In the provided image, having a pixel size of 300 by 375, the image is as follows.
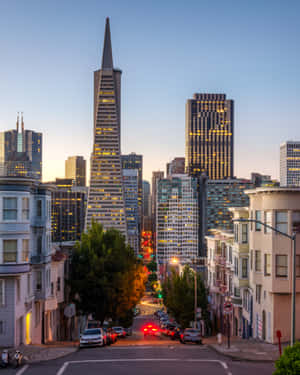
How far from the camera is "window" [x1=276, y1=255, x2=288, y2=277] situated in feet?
133

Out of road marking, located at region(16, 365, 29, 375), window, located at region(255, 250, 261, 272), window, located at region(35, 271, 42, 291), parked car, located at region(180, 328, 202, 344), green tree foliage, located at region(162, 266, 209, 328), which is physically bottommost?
green tree foliage, located at region(162, 266, 209, 328)

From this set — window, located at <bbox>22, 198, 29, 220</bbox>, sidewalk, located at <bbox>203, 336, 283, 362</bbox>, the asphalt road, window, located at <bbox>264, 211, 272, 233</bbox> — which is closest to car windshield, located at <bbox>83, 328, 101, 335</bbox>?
the asphalt road

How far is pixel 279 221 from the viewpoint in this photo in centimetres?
4081

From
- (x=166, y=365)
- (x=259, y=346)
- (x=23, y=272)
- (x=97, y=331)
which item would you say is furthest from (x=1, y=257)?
(x=259, y=346)

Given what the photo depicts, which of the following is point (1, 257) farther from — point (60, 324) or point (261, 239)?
point (60, 324)

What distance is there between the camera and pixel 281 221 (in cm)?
4078

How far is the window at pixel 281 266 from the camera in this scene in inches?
1601

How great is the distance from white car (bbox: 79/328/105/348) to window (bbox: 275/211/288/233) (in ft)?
46.7

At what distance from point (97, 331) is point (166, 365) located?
41.3ft

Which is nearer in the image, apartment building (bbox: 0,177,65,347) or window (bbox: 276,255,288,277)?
apartment building (bbox: 0,177,65,347)

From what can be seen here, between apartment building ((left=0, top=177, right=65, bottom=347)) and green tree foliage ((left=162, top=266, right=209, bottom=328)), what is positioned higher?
apartment building ((left=0, top=177, right=65, bottom=347))

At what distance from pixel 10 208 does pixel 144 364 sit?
15347 mm

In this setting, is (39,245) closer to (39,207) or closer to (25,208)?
(39,207)

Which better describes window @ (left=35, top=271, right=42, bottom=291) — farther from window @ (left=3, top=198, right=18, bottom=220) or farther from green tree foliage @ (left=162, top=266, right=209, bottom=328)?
green tree foliage @ (left=162, top=266, right=209, bottom=328)
